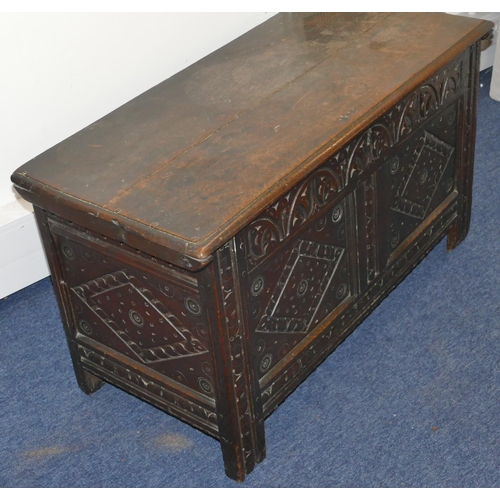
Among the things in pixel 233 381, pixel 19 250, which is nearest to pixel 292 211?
pixel 233 381

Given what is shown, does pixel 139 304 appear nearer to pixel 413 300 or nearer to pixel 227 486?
pixel 227 486

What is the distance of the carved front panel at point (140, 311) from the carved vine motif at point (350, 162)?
0.63 ft

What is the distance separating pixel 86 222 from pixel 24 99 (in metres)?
0.71

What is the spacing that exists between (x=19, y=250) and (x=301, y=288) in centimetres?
97

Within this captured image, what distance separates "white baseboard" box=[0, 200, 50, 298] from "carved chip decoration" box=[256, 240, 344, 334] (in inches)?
35.7

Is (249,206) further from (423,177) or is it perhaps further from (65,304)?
(423,177)

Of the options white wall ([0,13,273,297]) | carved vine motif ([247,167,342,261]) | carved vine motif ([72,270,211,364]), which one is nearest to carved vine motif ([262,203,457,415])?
carved vine motif ([72,270,211,364])

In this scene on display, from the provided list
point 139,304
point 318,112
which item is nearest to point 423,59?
point 318,112

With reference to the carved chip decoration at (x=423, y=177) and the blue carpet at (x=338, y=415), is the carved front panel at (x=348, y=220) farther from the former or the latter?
the blue carpet at (x=338, y=415)

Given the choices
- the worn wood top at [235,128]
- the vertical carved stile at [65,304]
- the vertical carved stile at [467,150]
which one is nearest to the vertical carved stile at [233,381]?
the worn wood top at [235,128]

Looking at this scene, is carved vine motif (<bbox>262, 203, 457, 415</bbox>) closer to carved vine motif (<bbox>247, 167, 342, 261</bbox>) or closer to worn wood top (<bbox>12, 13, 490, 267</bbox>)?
carved vine motif (<bbox>247, 167, 342, 261</bbox>)

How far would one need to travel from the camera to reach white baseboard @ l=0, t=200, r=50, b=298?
266cm

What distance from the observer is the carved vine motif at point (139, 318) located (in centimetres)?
204

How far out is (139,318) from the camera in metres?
2.12
